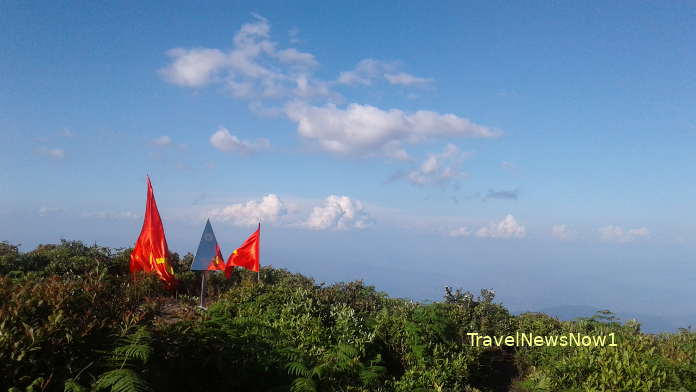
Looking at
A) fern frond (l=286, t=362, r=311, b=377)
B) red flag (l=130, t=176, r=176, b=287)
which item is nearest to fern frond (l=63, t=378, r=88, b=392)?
fern frond (l=286, t=362, r=311, b=377)

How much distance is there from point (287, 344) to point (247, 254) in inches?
244

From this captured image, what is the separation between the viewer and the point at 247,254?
13219mm

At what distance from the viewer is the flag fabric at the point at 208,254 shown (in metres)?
11.9

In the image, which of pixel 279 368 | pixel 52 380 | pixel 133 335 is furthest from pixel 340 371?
pixel 52 380

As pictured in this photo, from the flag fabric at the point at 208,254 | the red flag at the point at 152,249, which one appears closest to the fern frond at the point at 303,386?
the flag fabric at the point at 208,254

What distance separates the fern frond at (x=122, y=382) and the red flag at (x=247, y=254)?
8.57m

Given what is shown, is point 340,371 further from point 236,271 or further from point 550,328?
point 236,271

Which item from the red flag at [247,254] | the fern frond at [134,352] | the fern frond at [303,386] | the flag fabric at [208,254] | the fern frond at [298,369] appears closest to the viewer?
the fern frond at [134,352]

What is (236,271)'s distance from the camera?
15.1m

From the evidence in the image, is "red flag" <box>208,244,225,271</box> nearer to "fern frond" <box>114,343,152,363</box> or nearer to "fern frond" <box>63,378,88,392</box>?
"fern frond" <box>114,343,152,363</box>

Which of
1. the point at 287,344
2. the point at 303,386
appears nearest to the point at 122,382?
the point at 303,386

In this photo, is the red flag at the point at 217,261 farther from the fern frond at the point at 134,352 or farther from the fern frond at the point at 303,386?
the fern frond at the point at 134,352

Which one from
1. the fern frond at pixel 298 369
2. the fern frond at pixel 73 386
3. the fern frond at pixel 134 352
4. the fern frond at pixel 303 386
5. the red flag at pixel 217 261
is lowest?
the fern frond at pixel 303 386

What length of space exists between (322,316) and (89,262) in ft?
25.6
